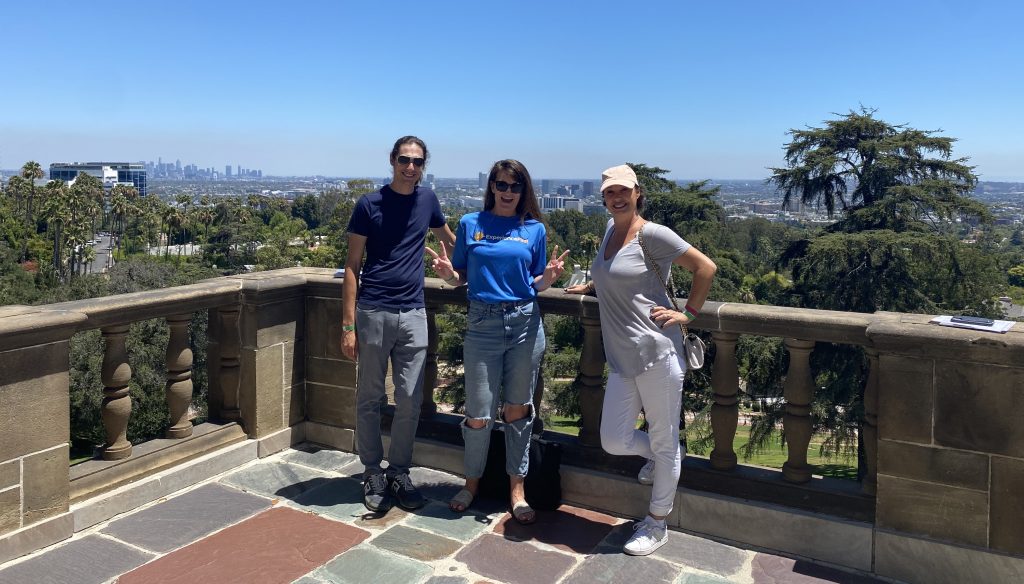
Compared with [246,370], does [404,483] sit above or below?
below

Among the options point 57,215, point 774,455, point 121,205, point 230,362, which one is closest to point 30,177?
point 121,205

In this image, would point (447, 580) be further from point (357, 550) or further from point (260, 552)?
point (260, 552)

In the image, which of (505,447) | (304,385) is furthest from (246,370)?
(505,447)

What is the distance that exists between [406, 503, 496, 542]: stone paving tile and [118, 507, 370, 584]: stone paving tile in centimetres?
31

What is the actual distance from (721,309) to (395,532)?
1.98 m

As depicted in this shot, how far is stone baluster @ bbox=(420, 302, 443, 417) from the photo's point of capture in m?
4.64

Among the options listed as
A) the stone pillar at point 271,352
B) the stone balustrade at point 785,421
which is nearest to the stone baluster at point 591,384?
the stone balustrade at point 785,421

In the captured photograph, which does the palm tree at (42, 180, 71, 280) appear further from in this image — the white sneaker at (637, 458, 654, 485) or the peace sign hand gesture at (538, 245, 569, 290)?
the white sneaker at (637, 458, 654, 485)

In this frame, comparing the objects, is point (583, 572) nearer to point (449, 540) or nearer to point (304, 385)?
point (449, 540)

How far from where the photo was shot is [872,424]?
135 inches

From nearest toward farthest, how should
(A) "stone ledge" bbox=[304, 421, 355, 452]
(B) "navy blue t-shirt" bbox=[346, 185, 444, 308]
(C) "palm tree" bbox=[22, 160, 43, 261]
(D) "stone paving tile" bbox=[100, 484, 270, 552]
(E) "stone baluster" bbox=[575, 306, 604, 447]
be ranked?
1. (D) "stone paving tile" bbox=[100, 484, 270, 552]
2. (B) "navy blue t-shirt" bbox=[346, 185, 444, 308]
3. (E) "stone baluster" bbox=[575, 306, 604, 447]
4. (A) "stone ledge" bbox=[304, 421, 355, 452]
5. (C) "palm tree" bbox=[22, 160, 43, 261]

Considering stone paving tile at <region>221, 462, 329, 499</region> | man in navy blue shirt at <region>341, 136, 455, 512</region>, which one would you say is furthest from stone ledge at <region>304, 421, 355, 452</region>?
man in navy blue shirt at <region>341, 136, 455, 512</region>

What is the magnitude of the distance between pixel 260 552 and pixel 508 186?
2.10 m

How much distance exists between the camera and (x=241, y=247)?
3423 inches
